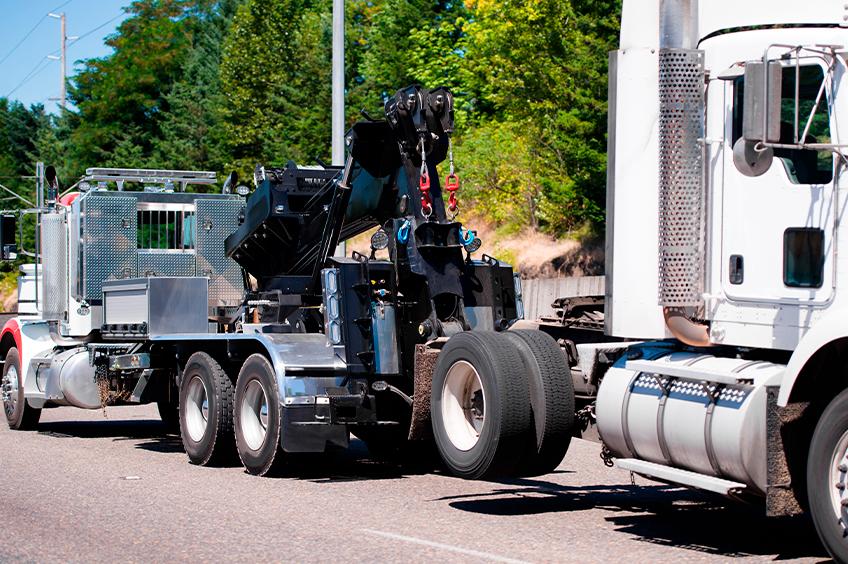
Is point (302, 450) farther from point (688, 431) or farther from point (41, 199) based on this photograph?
point (41, 199)

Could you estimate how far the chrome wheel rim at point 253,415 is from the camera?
1366 cm

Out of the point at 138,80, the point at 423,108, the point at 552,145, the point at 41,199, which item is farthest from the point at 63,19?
the point at 423,108

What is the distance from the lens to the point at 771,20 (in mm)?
9133

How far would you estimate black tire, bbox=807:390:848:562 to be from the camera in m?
7.88

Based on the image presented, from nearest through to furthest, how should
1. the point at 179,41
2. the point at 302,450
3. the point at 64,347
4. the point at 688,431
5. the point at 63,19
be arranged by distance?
the point at 688,431 < the point at 302,450 < the point at 64,347 < the point at 63,19 < the point at 179,41

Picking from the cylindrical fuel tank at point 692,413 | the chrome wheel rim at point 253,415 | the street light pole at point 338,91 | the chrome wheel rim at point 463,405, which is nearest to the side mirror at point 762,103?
the cylindrical fuel tank at point 692,413

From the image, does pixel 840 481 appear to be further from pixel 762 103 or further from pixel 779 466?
Result: pixel 762 103

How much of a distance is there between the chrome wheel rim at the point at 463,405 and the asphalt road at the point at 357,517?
24.5 inches

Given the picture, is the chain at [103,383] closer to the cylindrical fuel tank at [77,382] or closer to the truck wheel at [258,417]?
the cylindrical fuel tank at [77,382]

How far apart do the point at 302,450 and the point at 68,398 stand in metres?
5.74

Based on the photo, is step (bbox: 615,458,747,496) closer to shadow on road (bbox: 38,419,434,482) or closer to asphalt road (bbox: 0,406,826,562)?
asphalt road (bbox: 0,406,826,562)

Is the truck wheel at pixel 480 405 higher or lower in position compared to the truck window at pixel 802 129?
lower

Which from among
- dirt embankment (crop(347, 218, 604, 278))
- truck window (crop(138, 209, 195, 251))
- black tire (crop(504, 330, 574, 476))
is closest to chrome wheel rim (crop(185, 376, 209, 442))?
truck window (crop(138, 209, 195, 251))

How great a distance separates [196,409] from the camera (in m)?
15.0
